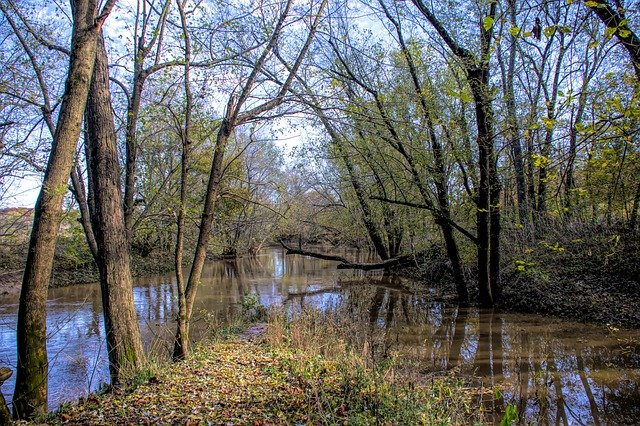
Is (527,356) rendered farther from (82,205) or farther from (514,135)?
(82,205)

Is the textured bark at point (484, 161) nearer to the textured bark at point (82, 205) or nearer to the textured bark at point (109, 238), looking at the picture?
the textured bark at point (109, 238)

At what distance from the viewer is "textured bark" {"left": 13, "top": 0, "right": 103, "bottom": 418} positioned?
4191mm

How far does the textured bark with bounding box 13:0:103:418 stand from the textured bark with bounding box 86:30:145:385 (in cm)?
101

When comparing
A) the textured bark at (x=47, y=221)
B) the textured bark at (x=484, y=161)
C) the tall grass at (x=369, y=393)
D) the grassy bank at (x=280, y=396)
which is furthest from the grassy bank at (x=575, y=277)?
the textured bark at (x=47, y=221)

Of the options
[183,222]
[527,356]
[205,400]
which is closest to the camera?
[205,400]

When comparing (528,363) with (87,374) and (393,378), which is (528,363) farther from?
(87,374)

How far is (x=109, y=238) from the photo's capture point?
5379 mm

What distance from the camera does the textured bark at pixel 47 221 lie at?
13.8 feet

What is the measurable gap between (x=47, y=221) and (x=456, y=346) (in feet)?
23.8

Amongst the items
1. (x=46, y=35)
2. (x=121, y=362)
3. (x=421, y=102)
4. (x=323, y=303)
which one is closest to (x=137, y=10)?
(x=46, y=35)

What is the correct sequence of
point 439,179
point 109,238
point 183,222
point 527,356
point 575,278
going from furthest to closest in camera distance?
point 439,179, point 575,278, point 527,356, point 183,222, point 109,238

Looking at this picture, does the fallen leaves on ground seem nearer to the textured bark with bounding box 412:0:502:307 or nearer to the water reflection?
the water reflection

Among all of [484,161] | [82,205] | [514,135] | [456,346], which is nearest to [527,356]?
[456,346]

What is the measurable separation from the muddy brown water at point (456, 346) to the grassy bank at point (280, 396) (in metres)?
0.83
